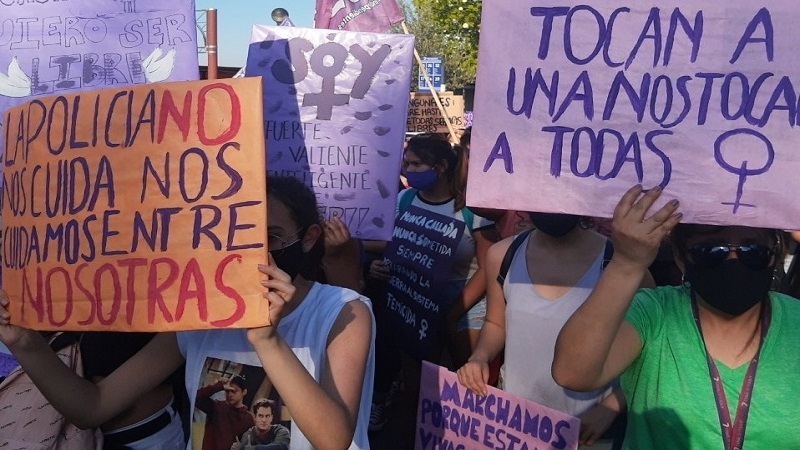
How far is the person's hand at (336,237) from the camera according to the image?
321 centimetres

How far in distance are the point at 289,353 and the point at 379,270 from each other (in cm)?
260

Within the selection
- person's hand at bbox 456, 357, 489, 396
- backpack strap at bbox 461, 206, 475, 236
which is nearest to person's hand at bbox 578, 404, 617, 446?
person's hand at bbox 456, 357, 489, 396

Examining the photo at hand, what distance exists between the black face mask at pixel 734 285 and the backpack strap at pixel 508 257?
109 cm

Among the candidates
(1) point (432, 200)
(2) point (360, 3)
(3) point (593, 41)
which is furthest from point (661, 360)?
(2) point (360, 3)

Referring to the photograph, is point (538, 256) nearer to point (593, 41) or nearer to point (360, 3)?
point (593, 41)

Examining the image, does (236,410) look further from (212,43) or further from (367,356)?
(212,43)

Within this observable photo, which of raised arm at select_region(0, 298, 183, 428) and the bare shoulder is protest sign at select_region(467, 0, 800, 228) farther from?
raised arm at select_region(0, 298, 183, 428)

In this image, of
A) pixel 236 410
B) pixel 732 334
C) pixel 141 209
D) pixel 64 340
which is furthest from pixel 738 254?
pixel 64 340

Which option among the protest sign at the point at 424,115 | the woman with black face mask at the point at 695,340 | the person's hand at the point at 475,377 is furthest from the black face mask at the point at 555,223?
the protest sign at the point at 424,115

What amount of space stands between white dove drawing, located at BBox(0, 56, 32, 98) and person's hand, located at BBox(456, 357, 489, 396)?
1.99 m

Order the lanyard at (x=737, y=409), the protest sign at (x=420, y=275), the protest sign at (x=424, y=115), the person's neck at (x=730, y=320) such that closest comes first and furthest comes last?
the lanyard at (x=737, y=409) → the person's neck at (x=730, y=320) → the protest sign at (x=420, y=275) → the protest sign at (x=424, y=115)

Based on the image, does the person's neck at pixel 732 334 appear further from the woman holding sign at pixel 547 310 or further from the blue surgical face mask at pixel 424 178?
the blue surgical face mask at pixel 424 178

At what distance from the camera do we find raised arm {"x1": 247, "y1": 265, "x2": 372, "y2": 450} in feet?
5.53

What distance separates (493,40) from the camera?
6.24 feet
